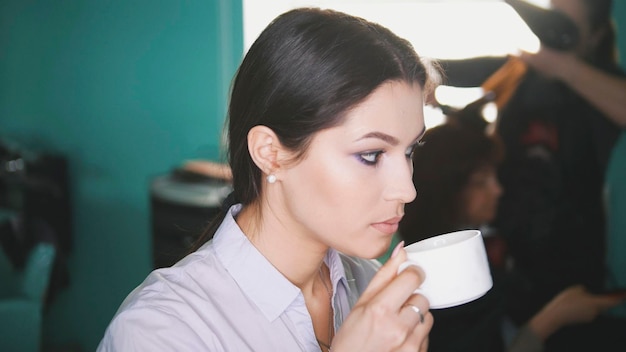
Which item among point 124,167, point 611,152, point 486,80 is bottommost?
point 124,167

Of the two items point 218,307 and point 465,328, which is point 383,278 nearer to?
point 218,307

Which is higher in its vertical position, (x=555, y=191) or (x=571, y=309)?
(x=555, y=191)

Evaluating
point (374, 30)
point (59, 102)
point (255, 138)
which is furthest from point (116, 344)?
point (59, 102)

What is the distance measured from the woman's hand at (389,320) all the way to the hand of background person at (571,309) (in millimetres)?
1112

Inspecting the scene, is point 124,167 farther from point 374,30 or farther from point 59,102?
point 374,30

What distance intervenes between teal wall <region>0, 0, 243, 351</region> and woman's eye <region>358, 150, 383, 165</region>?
1936 mm

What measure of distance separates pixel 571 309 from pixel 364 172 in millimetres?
1247

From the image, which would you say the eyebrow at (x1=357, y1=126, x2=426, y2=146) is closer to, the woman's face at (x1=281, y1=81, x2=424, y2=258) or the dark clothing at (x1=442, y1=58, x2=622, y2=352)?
the woman's face at (x1=281, y1=81, x2=424, y2=258)

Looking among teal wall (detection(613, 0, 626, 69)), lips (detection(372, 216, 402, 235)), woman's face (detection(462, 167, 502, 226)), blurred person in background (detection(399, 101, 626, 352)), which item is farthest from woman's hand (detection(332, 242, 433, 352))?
teal wall (detection(613, 0, 626, 69))

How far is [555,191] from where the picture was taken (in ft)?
7.08

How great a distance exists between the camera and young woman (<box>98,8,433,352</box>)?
1.07m

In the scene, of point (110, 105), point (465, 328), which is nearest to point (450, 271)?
point (465, 328)

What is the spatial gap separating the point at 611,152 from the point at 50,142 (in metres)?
2.48

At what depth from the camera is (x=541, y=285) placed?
2.16 metres
